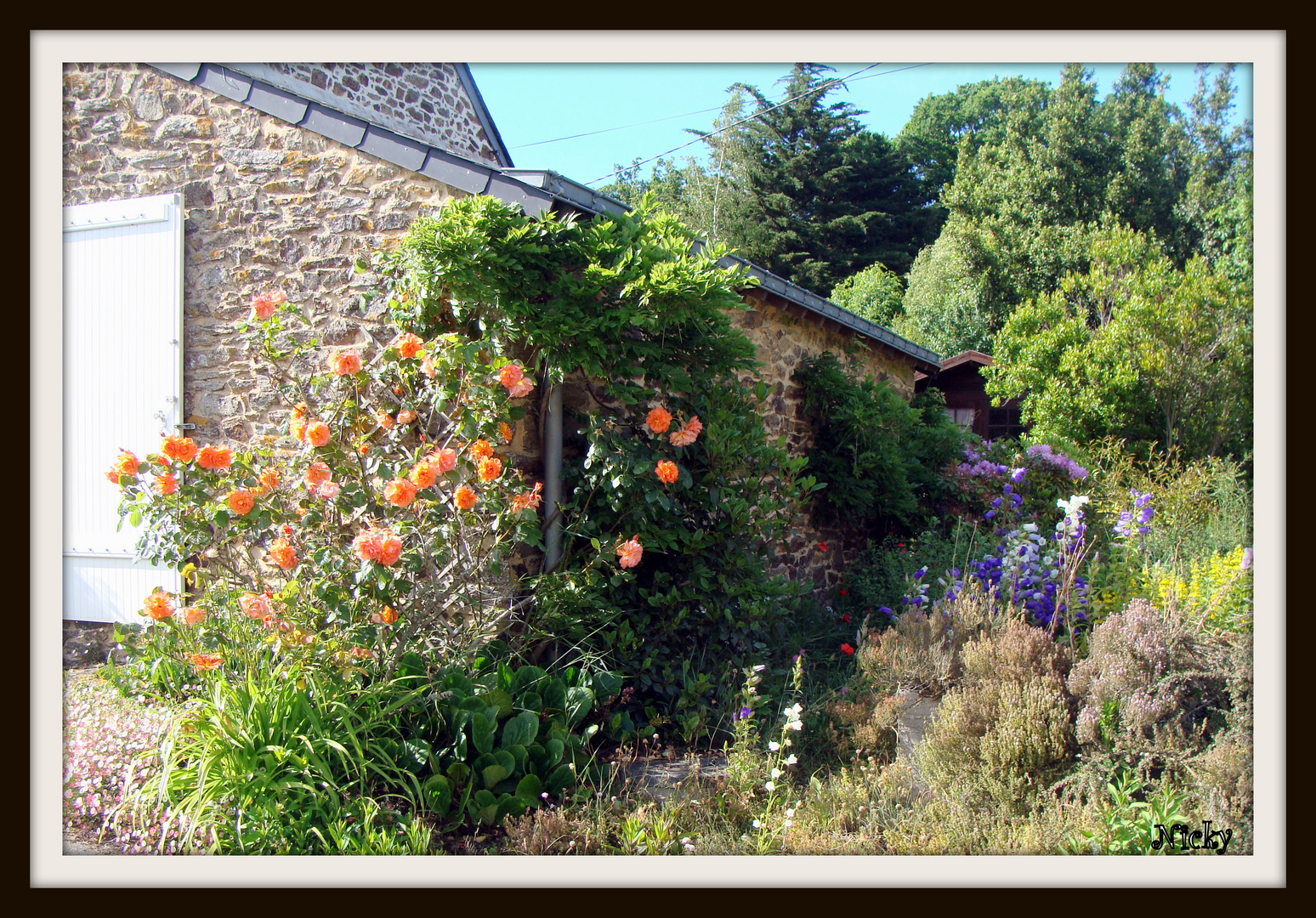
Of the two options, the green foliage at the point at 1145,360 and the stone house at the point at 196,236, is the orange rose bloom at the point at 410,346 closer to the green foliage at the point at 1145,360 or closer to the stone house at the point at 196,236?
the stone house at the point at 196,236

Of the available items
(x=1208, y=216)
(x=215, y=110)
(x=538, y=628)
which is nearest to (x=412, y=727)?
(x=538, y=628)

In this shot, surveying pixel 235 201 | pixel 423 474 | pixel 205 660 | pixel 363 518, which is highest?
pixel 235 201

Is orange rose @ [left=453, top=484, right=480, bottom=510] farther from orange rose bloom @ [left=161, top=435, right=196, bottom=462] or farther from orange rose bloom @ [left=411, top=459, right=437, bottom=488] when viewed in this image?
orange rose bloom @ [left=161, top=435, right=196, bottom=462]

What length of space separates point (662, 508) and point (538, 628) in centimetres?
94

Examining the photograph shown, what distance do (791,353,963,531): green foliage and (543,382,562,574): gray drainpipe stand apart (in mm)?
2938

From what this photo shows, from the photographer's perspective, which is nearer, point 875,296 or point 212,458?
point 212,458

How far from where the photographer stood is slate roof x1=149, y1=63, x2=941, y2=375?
14.6 feet

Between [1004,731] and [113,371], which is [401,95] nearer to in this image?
[113,371]

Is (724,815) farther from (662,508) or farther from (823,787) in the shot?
(662,508)

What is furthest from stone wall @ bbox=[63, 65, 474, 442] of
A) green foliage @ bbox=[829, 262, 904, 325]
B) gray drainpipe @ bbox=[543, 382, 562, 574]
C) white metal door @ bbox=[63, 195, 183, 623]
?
green foliage @ bbox=[829, 262, 904, 325]

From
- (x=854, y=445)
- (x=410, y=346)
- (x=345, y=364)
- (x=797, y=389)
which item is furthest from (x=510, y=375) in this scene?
(x=854, y=445)

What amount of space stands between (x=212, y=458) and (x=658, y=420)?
2.19 metres

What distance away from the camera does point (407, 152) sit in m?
4.75

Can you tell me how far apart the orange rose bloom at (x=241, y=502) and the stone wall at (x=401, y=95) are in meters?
4.84
